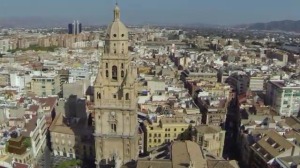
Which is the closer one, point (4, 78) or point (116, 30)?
point (116, 30)

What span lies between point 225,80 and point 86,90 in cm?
6263

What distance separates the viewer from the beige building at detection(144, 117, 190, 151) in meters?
79.9

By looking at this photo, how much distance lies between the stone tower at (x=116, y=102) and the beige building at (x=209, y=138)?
16.8 m

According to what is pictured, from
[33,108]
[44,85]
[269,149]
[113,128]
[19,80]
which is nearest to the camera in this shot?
[113,128]

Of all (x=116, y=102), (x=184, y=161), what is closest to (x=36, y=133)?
(x=116, y=102)

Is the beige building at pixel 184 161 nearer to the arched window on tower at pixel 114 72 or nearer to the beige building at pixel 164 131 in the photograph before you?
the arched window on tower at pixel 114 72

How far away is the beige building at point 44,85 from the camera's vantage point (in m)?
119

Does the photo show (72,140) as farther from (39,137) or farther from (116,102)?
(116,102)

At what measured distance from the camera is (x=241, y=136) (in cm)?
8250

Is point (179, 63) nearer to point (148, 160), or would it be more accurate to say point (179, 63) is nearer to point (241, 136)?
point (241, 136)

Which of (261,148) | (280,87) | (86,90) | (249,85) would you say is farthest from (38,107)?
(249,85)

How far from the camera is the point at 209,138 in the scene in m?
72.6

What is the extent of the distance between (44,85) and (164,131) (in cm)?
5702

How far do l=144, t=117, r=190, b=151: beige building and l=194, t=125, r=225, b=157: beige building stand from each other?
699 centimetres
